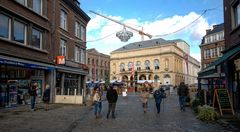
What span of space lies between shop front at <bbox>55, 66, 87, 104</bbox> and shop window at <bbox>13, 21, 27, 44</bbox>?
17.5ft

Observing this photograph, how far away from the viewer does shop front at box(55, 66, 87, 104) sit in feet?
70.8

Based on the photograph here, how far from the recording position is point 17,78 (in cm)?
1762

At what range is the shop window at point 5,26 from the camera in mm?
15711

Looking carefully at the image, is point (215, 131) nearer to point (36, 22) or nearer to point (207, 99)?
point (207, 99)

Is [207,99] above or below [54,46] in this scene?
below

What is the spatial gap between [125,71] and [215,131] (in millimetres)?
78347

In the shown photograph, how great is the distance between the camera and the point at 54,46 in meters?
22.8

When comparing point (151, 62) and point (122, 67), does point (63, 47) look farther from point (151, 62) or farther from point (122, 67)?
point (122, 67)

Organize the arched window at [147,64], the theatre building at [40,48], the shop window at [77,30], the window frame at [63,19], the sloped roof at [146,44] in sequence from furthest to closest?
the arched window at [147,64] → the sloped roof at [146,44] → the shop window at [77,30] → the window frame at [63,19] → the theatre building at [40,48]

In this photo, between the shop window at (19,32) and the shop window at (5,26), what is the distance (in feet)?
2.23

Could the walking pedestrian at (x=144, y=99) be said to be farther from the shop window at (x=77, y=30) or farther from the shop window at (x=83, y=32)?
the shop window at (x=83, y=32)

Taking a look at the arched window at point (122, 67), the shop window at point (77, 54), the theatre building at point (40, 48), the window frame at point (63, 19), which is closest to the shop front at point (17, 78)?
the theatre building at point (40, 48)

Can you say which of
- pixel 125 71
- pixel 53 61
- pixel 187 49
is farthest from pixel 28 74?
pixel 187 49

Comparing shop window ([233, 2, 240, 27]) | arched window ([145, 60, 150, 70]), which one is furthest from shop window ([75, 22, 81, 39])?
arched window ([145, 60, 150, 70])
